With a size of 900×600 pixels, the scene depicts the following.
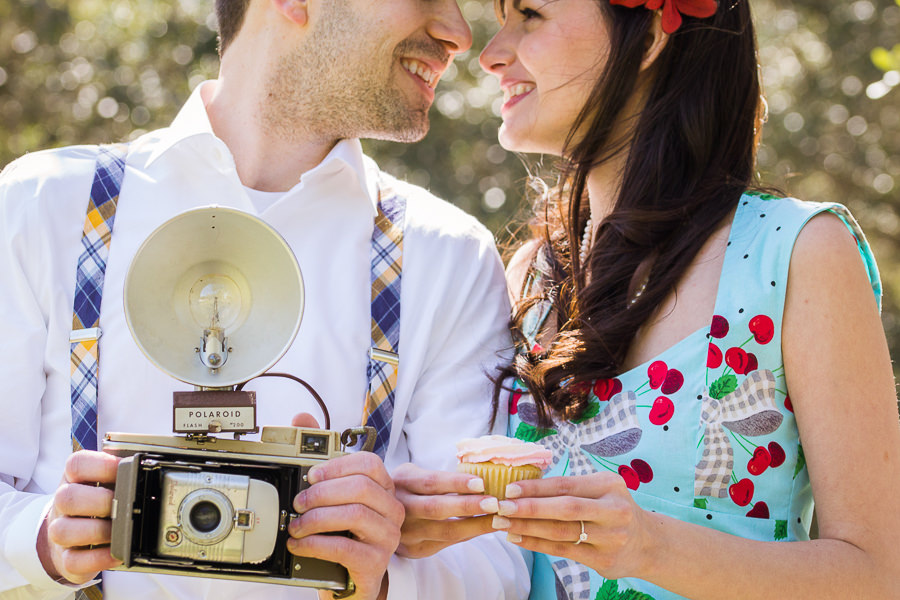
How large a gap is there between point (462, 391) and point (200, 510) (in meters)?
1.08

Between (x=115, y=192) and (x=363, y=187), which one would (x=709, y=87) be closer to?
(x=363, y=187)

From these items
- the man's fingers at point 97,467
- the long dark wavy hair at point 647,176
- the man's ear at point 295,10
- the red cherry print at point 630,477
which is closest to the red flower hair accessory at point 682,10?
the long dark wavy hair at point 647,176

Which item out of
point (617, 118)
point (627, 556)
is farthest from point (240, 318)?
point (617, 118)

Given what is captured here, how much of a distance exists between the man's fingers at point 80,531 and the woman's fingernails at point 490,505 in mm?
773

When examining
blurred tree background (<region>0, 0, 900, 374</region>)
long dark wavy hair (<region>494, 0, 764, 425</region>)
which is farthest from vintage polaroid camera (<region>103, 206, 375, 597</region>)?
blurred tree background (<region>0, 0, 900, 374</region>)

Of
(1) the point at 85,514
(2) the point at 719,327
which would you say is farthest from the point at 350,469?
(2) the point at 719,327

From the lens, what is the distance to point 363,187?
10.0 feet

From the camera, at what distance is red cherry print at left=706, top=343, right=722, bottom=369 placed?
2.51 metres

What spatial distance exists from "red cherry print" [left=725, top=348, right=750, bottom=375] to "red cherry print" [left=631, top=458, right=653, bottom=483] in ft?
1.13

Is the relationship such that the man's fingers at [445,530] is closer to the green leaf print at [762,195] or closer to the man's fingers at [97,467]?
the man's fingers at [97,467]

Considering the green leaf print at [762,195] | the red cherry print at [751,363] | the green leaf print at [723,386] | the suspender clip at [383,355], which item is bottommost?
the green leaf print at [723,386]

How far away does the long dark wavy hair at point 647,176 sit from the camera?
2750mm

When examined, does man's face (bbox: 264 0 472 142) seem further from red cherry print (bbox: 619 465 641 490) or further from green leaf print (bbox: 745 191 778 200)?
red cherry print (bbox: 619 465 641 490)

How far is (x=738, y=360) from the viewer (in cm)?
247
